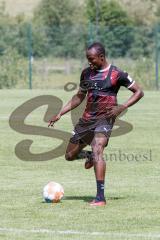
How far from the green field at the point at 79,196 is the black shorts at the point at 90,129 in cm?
76

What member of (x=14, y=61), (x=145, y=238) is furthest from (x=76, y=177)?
(x=14, y=61)

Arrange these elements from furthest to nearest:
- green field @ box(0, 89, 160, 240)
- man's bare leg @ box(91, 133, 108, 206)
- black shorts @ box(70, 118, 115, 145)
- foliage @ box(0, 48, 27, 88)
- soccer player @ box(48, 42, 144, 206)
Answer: foliage @ box(0, 48, 27, 88)
black shorts @ box(70, 118, 115, 145)
soccer player @ box(48, 42, 144, 206)
man's bare leg @ box(91, 133, 108, 206)
green field @ box(0, 89, 160, 240)

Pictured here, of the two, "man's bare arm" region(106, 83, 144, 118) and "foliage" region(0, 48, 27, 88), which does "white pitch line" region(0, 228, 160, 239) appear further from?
"foliage" region(0, 48, 27, 88)

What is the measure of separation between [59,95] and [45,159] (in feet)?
61.0

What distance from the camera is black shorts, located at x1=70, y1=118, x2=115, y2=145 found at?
10883 millimetres

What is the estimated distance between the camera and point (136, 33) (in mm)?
46344

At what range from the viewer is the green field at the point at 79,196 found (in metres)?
8.84

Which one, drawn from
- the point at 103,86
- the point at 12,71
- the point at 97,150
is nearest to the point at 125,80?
the point at 103,86

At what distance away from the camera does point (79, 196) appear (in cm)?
1145

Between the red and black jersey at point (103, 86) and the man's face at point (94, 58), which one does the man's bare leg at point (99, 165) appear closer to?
the red and black jersey at point (103, 86)

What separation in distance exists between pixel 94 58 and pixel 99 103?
62 cm

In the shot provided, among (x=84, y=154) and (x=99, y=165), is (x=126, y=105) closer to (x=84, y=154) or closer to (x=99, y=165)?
(x=99, y=165)

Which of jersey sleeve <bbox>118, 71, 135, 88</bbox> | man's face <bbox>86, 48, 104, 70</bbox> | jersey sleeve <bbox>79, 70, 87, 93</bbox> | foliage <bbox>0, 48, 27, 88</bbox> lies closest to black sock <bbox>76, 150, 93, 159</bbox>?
jersey sleeve <bbox>79, 70, 87, 93</bbox>

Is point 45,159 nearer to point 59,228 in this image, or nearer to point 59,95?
point 59,228
